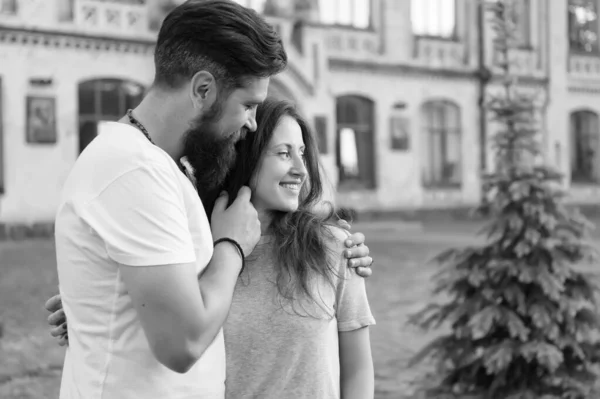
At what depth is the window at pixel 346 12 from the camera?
1761cm

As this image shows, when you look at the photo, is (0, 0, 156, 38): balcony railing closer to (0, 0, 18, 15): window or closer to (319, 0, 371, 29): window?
(0, 0, 18, 15): window

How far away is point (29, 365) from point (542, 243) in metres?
5.21

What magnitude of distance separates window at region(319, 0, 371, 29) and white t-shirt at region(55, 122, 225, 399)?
53.2ft

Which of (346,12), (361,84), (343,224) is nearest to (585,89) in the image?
(361,84)

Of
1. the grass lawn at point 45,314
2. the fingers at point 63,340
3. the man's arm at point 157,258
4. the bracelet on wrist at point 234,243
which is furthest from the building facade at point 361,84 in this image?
the man's arm at point 157,258

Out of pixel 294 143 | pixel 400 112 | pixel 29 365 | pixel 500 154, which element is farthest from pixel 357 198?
pixel 294 143

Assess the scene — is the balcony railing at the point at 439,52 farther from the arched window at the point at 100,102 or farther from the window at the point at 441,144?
the arched window at the point at 100,102

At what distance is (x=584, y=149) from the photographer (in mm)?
22453

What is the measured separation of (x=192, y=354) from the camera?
1.53 metres

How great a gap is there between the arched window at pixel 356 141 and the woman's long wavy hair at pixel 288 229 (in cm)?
1508

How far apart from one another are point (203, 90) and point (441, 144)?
1820cm

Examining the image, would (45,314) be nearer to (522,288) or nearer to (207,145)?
(522,288)

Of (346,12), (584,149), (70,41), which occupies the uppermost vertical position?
(346,12)

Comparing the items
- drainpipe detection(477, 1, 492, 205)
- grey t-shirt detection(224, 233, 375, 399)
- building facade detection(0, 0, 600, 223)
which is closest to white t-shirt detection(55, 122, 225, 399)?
grey t-shirt detection(224, 233, 375, 399)
